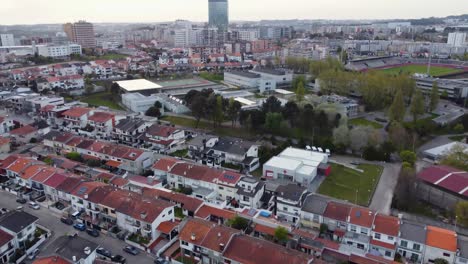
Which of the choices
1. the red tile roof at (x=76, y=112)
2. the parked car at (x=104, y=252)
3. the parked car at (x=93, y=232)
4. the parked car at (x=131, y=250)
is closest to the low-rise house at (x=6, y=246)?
the parked car at (x=93, y=232)

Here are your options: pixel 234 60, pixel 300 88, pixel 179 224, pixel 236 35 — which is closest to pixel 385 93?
pixel 300 88

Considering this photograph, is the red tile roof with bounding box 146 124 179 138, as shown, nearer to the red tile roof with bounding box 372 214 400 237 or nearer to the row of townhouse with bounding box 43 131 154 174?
the row of townhouse with bounding box 43 131 154 174

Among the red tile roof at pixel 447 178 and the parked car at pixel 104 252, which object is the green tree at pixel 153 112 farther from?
the red tile roof at pixel 447 178

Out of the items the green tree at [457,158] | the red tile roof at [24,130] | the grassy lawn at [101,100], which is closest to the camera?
the green tree at [457,158]

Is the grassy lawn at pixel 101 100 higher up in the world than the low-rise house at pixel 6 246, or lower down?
higher up

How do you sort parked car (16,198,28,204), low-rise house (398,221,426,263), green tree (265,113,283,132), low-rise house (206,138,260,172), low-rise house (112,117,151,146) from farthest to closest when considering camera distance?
green tree (265,113,283,132), low-rise house (112,117,151,146), low-rise house (206,138,260,172), parked car (16,198,28,204), low-rise house (398,221,426,263)

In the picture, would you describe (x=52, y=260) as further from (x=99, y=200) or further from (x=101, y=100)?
(x=101, y=100)

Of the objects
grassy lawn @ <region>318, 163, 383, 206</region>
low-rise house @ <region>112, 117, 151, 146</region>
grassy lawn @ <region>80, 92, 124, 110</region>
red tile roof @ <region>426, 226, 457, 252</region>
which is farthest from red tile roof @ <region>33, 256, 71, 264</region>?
grassy lawn @ <region>80, 92, 124, 110</region>

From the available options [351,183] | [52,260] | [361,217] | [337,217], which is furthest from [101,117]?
[361,217]
